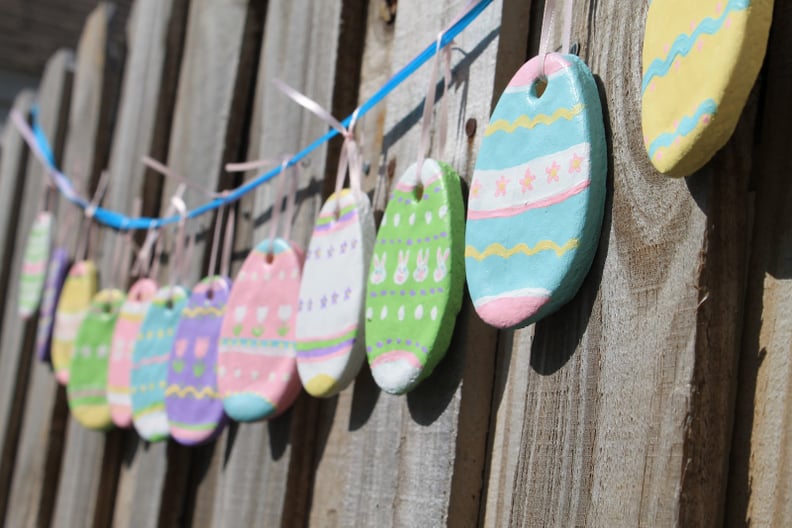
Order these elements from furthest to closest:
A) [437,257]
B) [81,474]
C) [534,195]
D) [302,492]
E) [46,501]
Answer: [46,501], [81,474], [302,492], [437,257], [534,195]

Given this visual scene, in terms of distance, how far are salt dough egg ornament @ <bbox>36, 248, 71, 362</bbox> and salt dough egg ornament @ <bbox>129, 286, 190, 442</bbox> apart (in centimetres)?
57

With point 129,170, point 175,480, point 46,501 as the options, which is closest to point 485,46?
point 175,480

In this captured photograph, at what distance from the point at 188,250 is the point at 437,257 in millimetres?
876

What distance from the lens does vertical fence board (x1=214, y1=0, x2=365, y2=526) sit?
1.41 metres

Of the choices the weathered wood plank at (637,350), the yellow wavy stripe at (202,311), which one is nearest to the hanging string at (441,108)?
the weathered wood plank at (637,350)

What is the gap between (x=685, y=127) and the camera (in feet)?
2.49

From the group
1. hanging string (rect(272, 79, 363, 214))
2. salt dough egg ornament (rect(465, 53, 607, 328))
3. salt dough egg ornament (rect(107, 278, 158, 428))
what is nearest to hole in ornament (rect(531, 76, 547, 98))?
salt dough egg ornament (rect(465, 53, 607, 328))

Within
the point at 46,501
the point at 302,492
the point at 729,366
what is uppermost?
the point at 729,366

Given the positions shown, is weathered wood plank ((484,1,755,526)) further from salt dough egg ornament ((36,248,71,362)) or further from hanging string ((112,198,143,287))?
salt dough egg ornament ((36,248,71,362))

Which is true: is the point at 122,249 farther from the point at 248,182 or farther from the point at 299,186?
the point at 299,186

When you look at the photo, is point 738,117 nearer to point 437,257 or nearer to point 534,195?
point 534,195

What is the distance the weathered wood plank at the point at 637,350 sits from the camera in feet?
2.57

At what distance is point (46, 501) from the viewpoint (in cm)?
222

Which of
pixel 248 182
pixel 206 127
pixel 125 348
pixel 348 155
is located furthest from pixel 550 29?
pixel 125 348
